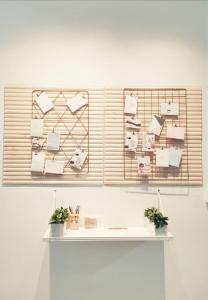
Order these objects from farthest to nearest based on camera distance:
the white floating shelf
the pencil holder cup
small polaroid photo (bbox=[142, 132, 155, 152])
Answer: small polaroid photo (bbox=[142, 132, 155, 152]) < the pencil holder cup < the white floating shelf

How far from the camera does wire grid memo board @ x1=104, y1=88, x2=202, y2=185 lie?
2113 millimetres

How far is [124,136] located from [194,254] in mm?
947

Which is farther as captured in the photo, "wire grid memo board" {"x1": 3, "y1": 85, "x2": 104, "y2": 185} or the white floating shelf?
"wire grid memo board" {"x1": 3, "y1": 85, "x2": 104, "y2": 185}

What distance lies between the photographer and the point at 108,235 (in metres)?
1.86

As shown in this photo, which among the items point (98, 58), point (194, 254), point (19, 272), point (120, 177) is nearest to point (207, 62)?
point (98, 58)

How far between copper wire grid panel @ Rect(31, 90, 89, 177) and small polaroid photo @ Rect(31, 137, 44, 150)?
0.02m

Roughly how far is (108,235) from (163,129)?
2.68 feet

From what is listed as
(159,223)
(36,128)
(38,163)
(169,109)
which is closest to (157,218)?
(159,223)

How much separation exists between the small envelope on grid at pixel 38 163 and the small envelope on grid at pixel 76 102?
1.27 feet

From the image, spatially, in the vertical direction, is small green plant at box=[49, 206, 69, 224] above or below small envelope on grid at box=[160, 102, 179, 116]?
below

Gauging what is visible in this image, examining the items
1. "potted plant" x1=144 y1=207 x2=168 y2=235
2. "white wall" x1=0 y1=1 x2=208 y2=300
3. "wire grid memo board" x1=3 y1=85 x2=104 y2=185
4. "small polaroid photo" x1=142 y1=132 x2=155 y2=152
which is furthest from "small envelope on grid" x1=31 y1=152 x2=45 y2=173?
"potted plant" x1=144 y1=207 x2=168 y2=235

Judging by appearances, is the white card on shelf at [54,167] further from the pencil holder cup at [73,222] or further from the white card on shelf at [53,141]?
the pencil holder cup at [73,222]

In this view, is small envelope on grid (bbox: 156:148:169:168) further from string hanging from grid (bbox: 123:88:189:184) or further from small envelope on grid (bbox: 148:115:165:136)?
small envelope on grid (bbox: 148:115:165:136)

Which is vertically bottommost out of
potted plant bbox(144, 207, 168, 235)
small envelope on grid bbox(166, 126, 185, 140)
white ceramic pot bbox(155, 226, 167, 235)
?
white ceramic pot bbox(155, 226, 167, 235)
